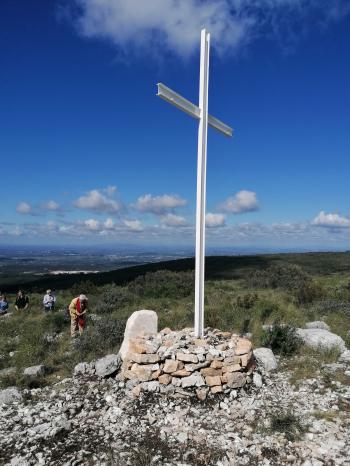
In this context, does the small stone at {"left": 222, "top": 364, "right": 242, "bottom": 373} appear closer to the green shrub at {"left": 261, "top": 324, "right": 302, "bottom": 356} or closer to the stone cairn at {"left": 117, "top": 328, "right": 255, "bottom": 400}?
the stone cairn at {"left": 117, "top": 328, "right": 255, "bottom": 400}

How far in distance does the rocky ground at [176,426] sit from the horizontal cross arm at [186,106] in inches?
225

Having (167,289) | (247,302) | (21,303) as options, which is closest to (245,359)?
(247,302)

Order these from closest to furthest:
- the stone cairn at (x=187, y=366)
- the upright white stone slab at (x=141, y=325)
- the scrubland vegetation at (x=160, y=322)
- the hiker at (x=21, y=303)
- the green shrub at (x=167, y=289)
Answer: the stone cairn at (x=187, y=366)
the upright white stone slab at (x=141, y=325)
the scrubland vegetation at (x=160, y=322)
the hiker at (x=21, y=303)
the green shrub at (x=167, y=289)

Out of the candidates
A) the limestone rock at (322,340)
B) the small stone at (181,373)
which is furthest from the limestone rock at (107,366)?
the limestone rock at (322,340)

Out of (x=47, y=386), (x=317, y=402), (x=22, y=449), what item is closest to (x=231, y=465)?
(x=317, y=402)

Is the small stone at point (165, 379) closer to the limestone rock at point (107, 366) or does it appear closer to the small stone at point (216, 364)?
the small stone at point (216, 364)

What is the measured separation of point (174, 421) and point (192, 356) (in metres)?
1.37

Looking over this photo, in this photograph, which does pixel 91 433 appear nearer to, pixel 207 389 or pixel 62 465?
pixel 62 465

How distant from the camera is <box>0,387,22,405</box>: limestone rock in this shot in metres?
7.17

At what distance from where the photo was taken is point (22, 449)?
5.56 meters

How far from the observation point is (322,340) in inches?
391

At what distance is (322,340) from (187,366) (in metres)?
4.43

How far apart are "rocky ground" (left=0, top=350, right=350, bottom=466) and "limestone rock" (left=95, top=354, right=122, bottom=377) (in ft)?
0.81

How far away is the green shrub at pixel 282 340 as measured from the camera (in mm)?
9625
